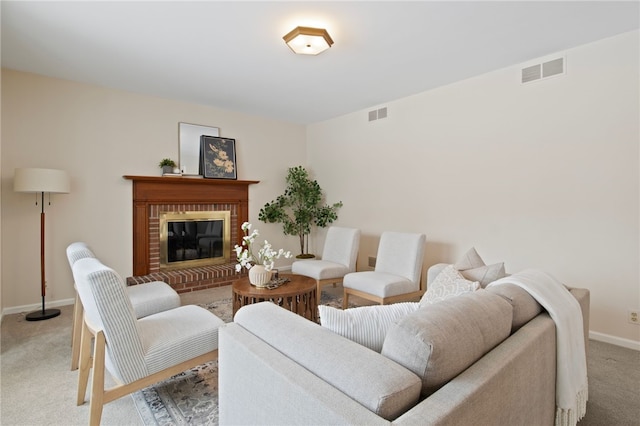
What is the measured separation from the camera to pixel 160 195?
434 cm

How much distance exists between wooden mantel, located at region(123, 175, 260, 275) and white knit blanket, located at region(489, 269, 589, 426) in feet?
13.6

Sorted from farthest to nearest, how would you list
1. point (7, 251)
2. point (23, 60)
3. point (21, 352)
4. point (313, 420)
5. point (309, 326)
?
1. point (7, 251)
2. point (23, 60)
3. point (21, 352)
4. point (309, 326)
5. point (313, 420)

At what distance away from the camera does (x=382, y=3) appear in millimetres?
2273

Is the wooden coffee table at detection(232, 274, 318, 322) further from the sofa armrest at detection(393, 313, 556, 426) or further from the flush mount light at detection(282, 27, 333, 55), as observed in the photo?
the flush mount light at detection(282, 27, 333, 55)

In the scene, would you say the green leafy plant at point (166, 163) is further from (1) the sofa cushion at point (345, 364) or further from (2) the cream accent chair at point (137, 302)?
(1) the sofa cushion at point (345, 364)

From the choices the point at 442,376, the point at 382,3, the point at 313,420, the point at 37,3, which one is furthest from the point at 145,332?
the point at 382,3

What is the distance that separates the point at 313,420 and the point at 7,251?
421 centimetres

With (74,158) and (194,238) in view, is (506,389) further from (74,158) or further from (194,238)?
(74,158)

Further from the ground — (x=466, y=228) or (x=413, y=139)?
(x=413, y=139)

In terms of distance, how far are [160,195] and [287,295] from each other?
272 centimetres

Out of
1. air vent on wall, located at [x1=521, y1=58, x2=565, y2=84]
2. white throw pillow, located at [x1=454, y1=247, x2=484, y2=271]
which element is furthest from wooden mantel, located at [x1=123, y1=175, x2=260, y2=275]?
air vent on wall, located at [x1=521, y1=58, x2=565, y2=84]

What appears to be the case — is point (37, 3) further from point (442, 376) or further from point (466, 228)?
point (466, 228)

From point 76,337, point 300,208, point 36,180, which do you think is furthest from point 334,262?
point 36,180

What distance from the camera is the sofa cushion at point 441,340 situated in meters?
0.90
